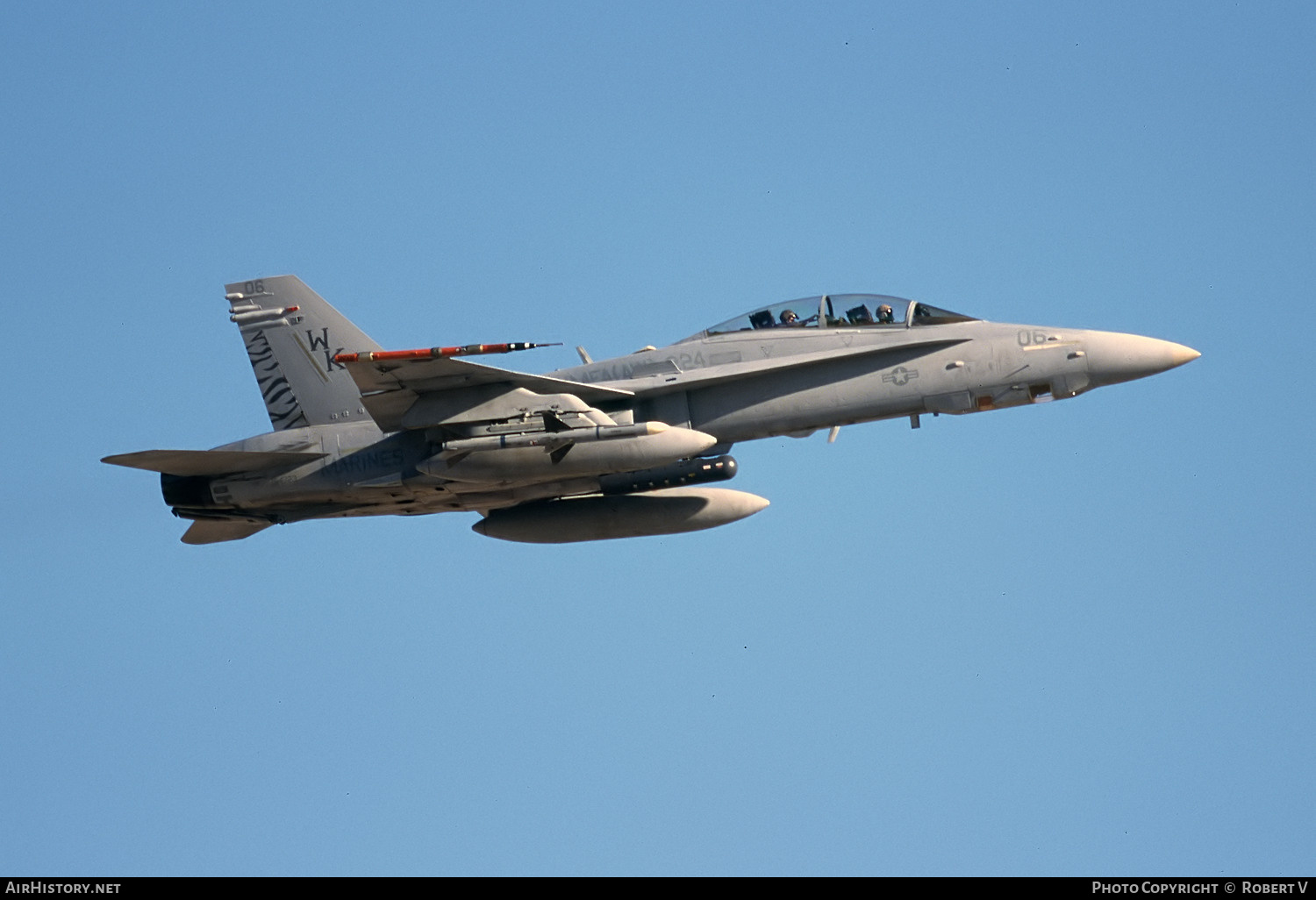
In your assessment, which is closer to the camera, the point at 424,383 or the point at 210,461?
the point at 424,383

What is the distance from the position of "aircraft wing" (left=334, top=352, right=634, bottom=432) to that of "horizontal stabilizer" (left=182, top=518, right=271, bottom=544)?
3444 millimetres

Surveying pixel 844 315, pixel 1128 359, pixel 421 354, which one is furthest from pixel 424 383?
pixel 1128 359

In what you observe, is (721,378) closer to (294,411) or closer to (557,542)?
(557,542)

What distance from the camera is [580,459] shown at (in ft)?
64.7

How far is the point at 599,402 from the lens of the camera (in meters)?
20.7

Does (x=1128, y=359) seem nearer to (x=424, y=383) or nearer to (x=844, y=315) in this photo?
(x=844, y=315)

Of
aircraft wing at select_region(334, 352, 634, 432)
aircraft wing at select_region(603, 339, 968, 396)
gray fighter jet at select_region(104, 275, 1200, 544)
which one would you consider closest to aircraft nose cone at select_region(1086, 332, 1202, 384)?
gray fighter jet at select_region(104, 275, 1200, 544)

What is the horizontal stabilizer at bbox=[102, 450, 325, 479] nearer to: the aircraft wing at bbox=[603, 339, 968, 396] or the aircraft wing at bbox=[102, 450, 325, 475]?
the aircraft wing at bbox=[102, 450, 325, 475]

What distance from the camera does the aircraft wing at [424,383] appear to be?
19.2 m

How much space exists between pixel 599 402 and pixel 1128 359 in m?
6.90

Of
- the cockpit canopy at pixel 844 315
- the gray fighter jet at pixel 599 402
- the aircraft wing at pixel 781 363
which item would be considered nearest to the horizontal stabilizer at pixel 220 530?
the gray fighter jet at pixel 599 402

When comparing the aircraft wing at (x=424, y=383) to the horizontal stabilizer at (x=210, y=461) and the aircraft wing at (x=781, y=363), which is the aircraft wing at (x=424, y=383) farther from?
the horizontal stabilizer at (x=210, y=461)

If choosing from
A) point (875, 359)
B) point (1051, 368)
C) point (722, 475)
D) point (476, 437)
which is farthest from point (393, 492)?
point (1051, 368)

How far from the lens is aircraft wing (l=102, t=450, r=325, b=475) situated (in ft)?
66.6
